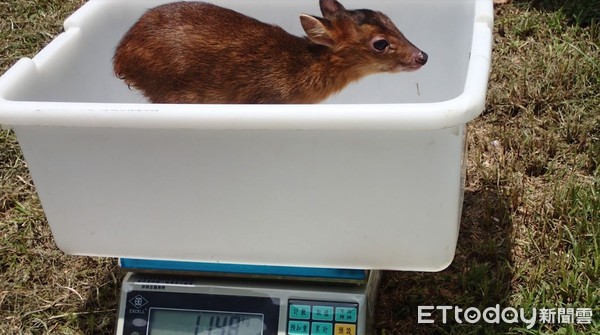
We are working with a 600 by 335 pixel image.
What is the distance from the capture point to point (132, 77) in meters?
1.31

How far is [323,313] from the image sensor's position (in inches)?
47.6

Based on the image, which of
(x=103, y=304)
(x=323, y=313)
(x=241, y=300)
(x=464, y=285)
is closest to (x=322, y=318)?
(x=323, y=313)

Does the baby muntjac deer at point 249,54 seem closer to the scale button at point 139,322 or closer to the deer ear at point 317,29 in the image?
the deer ear at point 317,29

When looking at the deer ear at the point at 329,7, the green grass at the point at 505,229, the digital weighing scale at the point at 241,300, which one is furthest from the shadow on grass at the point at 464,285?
the deer ear at the point at 329,7

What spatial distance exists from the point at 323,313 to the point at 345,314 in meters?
0.03

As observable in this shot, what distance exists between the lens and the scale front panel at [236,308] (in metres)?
1.21

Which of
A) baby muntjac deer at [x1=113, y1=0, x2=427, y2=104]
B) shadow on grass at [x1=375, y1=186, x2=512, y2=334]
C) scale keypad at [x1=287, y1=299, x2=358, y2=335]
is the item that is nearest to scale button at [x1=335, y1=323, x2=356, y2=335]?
scale keypad at [x1=287, y1=299, x2=358, y2=335]

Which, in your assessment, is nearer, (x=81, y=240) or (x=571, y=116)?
(x=81, y=240)

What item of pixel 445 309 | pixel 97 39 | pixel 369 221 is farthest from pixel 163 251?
pixel 445 309

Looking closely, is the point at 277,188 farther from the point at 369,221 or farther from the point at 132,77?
the point at 132,77

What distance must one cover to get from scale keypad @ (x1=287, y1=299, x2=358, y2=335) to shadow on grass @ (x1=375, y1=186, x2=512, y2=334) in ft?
0.86

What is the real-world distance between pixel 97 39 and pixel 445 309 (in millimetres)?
797

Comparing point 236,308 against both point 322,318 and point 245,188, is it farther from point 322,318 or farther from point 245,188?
point 245,188

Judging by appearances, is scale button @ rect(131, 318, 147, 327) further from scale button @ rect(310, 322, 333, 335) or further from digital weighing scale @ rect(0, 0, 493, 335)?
scale button @ rect(310, 322, 333, 335)
